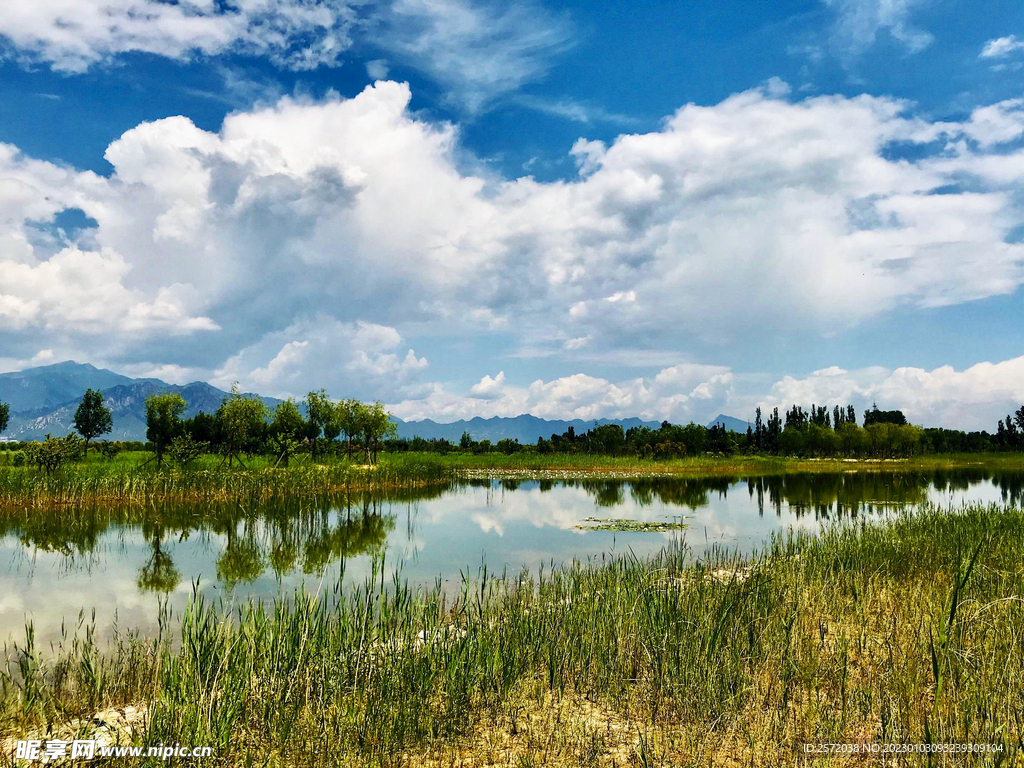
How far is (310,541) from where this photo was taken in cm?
1672

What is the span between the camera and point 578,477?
4509 cm

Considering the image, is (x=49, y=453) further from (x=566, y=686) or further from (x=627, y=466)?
(x=627, y=466)

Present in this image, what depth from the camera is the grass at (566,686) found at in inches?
179

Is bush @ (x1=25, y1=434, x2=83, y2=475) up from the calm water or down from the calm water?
up

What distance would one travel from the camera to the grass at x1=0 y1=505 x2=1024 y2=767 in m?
4.55

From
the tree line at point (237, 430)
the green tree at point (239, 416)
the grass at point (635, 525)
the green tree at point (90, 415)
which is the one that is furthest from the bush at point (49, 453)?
the green tree at point (90, 415)

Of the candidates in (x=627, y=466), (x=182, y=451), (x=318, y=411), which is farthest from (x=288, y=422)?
(x=627, y=466)

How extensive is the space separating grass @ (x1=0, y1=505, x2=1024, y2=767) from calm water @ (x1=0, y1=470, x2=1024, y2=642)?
4.07ft

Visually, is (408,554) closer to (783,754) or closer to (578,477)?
(783,754)

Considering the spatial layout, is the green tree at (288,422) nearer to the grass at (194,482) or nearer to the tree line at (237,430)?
the tree line at (237,430)

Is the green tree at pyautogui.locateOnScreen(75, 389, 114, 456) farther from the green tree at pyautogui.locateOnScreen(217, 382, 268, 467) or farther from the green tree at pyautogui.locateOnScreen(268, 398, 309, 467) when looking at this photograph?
the green tree at pyautogui.locateOnScreen(217, 382, 268, 467)

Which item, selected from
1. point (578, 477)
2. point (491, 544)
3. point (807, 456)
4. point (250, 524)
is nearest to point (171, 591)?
point (250, 524)

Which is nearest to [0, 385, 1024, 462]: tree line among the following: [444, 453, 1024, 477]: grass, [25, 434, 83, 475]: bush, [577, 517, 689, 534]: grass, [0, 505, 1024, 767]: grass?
[25, 434, 83, 475]: bush

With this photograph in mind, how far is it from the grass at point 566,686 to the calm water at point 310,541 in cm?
124
